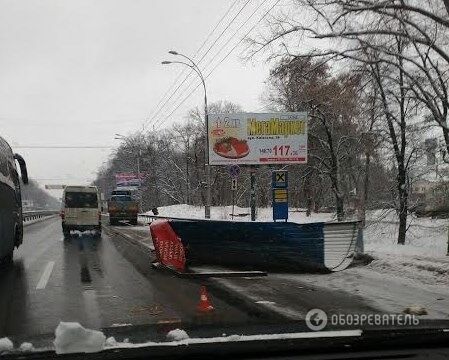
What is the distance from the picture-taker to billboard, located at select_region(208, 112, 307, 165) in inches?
1363

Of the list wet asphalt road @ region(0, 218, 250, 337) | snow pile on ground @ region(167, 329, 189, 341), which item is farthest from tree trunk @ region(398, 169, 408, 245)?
snow pile on ground @ region(167, 329, 189, 341)

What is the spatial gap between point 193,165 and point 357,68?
230ft

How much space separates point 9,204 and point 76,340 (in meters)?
11.8

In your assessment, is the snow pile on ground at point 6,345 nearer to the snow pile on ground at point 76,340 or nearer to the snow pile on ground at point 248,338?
the snow pile on ground at point 76,340

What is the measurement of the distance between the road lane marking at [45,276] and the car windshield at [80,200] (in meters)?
14.4

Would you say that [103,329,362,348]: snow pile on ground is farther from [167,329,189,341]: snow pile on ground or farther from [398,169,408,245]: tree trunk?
[398,169,408,245]: tree trunk

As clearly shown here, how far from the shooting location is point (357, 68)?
1895 cm

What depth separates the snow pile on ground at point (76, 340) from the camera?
3168 mm

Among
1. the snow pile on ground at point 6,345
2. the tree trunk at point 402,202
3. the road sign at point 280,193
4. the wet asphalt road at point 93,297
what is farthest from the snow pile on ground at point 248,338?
the road sign at point 280,193

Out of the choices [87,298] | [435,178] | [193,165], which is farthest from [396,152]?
[193,165]

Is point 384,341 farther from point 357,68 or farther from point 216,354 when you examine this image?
point 357,68

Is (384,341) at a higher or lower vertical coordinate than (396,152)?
lower

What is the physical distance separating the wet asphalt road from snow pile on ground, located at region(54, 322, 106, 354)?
1491 millimetres

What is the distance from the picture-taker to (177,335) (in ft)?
12.0
